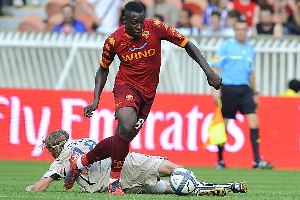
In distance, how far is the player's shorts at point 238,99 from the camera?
1505cm

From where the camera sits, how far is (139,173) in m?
9.54

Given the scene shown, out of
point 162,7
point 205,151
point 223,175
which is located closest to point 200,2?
point 162,7

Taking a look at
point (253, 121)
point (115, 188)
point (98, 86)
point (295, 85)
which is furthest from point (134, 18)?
point (295, 85)

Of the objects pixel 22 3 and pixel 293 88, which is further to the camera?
pixel 22 3

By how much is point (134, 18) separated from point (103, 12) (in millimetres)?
12859

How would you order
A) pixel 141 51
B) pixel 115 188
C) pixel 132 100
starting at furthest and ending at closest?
pixel 141 51 < pixel 132 100 < pixel 115 188

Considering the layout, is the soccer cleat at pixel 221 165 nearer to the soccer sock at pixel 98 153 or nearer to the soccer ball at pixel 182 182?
the soccer sock at pixel 98 153

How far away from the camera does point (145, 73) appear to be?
9.55 metres

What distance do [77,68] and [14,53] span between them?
1.49m

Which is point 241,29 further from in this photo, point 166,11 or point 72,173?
point 72,173

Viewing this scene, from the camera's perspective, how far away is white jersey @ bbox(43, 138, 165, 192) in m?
9.52

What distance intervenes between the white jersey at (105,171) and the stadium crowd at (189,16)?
8.76 m

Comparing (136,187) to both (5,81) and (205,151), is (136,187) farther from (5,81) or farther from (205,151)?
(5,81)

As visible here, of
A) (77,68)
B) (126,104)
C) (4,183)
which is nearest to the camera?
(126,104)
